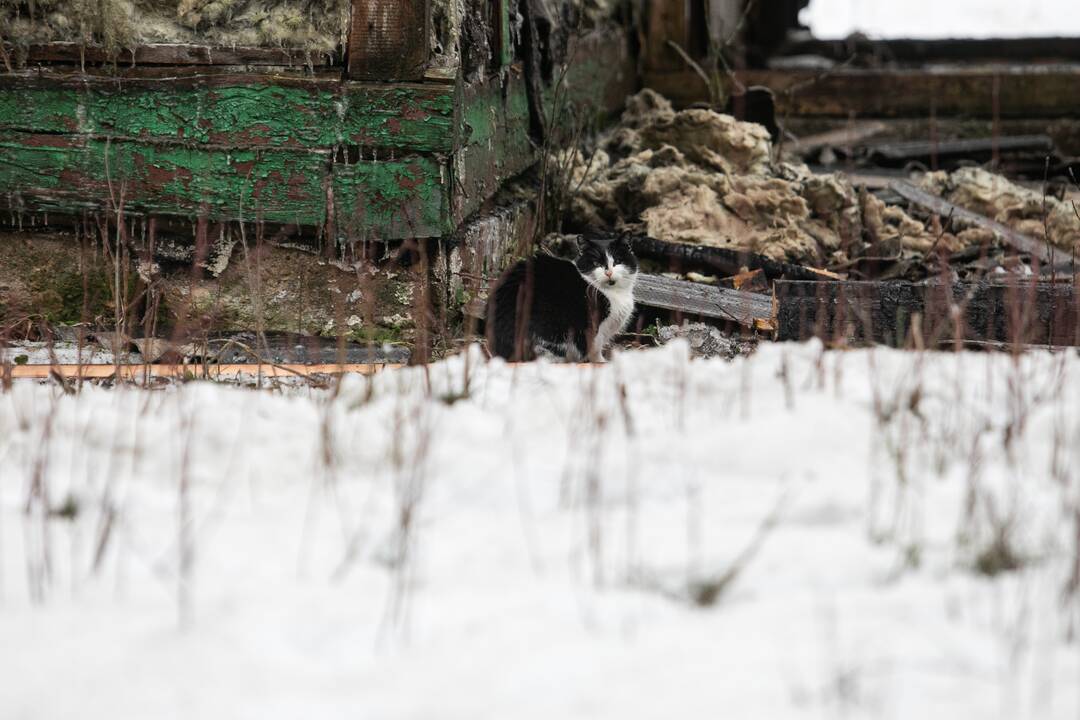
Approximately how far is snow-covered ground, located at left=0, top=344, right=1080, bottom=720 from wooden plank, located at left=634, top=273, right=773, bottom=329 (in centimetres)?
177

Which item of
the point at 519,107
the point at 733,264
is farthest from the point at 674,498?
the point at 519,107

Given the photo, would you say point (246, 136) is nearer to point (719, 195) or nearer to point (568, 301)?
point (568, 301)

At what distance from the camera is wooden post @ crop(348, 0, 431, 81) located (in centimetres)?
514

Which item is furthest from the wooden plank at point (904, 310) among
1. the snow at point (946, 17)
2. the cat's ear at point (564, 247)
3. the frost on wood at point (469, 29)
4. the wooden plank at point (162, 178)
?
the snow at point (946, 17)

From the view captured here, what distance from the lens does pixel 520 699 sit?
→ 227 cm

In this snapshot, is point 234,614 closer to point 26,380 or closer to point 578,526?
point 578,526

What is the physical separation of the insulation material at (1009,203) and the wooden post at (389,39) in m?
3.91

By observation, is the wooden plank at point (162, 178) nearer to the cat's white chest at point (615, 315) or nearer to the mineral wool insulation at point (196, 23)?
the mineral wool insulation at point (196, 23)

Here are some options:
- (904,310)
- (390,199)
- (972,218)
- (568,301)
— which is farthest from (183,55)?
(972,218)

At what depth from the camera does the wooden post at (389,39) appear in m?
5.14

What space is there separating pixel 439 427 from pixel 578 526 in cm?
65

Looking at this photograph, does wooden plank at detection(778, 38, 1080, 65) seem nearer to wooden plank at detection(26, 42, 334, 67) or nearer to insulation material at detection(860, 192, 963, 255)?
insulation material at detection(860, 192, 963, 255)

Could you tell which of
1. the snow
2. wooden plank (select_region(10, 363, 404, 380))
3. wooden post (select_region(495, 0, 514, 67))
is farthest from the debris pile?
the snow

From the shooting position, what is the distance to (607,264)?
5566mm
